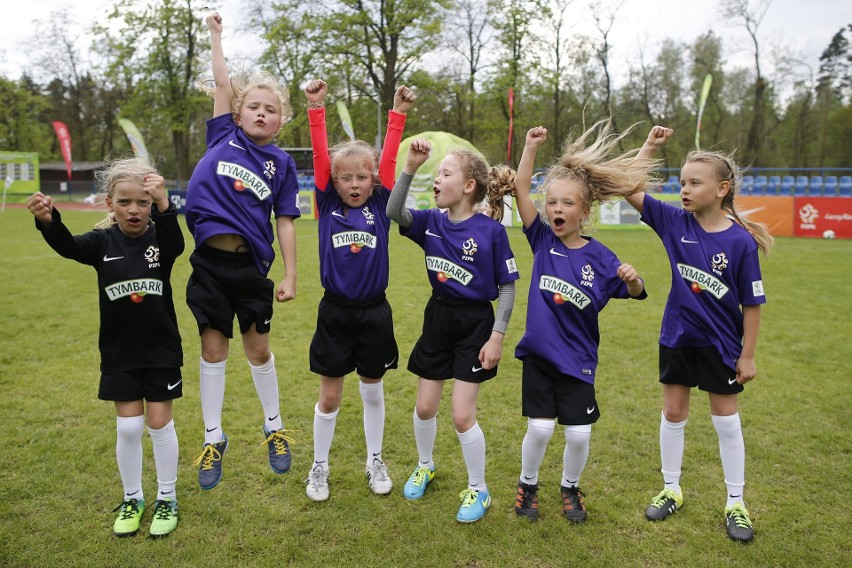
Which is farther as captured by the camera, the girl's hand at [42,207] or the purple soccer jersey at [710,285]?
the purple soccer jersey at [710,285]

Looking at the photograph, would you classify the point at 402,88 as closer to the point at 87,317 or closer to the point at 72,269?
the point at 87,317

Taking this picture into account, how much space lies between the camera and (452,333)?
3.44m

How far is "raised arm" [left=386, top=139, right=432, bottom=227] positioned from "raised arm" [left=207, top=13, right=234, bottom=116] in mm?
1106

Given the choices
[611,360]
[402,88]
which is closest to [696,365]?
[402,88]

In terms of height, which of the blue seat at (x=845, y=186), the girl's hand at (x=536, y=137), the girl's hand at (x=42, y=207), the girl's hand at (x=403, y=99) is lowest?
the girl's hand at (x=42, y=207)

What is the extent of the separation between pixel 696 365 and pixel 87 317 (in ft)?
24.6

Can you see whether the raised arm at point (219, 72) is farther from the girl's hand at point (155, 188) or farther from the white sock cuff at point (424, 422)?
the white sock cuff at point (424, 422)

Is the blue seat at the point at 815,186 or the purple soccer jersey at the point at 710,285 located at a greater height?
the blue seat at the point at 815,186

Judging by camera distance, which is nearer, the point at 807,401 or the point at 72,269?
the point at 807,401

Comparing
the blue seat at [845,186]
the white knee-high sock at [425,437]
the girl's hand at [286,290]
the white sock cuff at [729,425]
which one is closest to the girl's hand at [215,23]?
the girl's hand at [286,290]

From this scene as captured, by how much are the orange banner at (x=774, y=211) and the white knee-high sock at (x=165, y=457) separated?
19.3m

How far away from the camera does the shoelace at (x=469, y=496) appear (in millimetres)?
3426

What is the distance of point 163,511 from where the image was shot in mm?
3266

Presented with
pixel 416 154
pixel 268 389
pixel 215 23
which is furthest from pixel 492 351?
pixel 215 23
